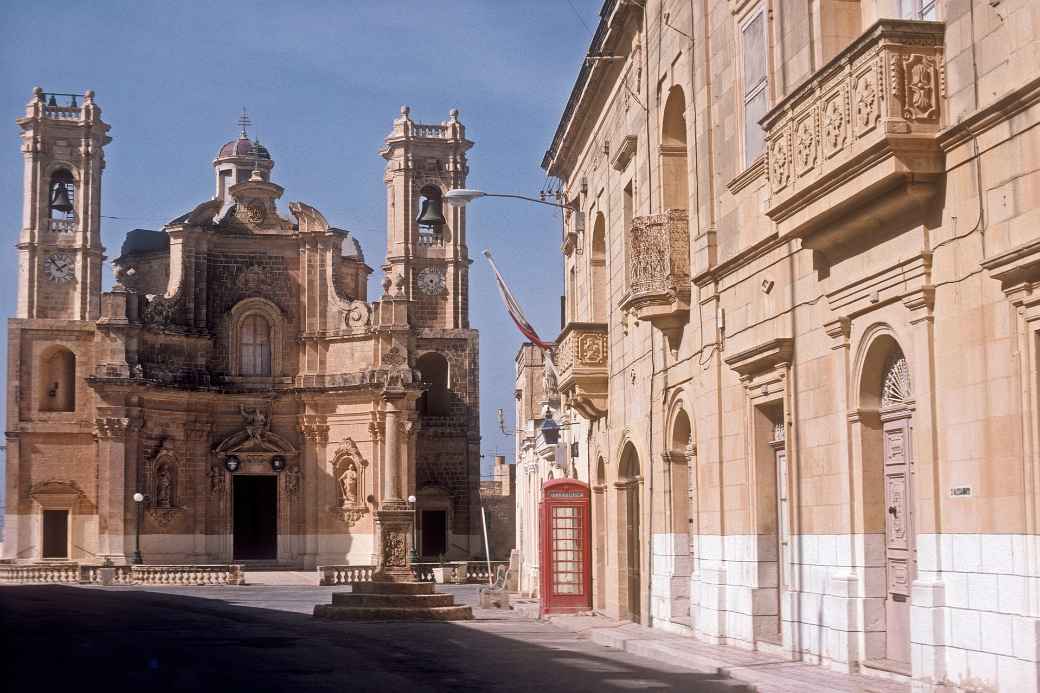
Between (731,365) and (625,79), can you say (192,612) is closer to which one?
(625,79)

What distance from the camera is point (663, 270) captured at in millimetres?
19375

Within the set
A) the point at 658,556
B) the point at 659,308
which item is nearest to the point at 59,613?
the point at 658,556

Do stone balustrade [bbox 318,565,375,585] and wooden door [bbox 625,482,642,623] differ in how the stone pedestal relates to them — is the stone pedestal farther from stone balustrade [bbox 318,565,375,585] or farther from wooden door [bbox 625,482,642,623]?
stone balustrade [bbox 318,565,375,585]

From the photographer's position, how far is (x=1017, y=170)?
10.4 metres

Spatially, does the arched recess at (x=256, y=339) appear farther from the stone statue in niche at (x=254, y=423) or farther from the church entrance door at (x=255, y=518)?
the church entrance door at (x=255, y=518)

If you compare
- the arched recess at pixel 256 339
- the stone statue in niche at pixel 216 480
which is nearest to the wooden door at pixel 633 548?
the stone statue in niche at pixel 216 480

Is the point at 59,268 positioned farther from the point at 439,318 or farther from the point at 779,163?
the point at 779,163

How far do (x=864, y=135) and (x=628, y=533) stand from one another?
1299 cm

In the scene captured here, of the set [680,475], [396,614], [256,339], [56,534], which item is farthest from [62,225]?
[680,475]

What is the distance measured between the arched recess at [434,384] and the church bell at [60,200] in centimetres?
1510

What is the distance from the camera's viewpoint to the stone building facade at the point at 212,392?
174 ft

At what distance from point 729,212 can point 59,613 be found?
14.6 meters

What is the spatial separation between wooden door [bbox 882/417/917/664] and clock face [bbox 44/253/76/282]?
4682cm

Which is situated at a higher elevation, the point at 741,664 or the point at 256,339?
the point at 256,339
